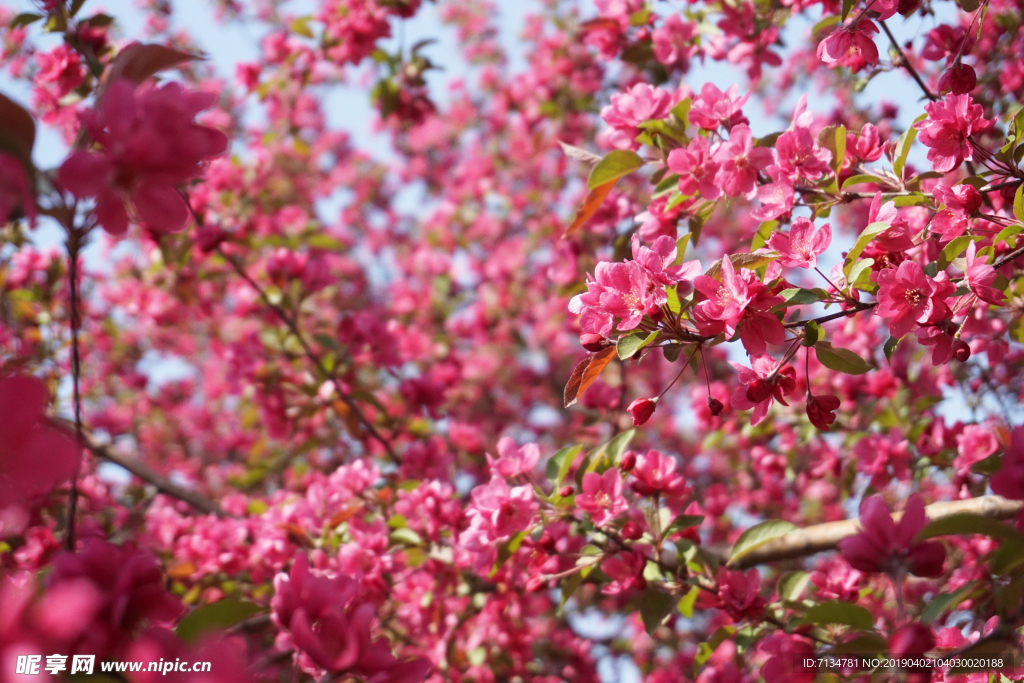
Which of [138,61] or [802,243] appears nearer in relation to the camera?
[138,61]

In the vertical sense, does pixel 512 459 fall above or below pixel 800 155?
below

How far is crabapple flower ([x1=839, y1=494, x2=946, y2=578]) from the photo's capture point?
1.08 metres

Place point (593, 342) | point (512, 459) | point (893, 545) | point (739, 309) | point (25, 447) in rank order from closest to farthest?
point (25, 447), point (893, 545), point (739, 309), point (593, 342), point (512, 459)

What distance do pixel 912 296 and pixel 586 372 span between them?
65 cm

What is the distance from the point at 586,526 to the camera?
169cm

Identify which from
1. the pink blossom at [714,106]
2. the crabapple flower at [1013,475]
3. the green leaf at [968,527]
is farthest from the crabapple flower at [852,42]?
the green leaf at [968,527]

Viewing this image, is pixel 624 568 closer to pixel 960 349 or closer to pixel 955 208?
pixel 960 349

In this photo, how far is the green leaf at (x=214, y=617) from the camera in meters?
1.11

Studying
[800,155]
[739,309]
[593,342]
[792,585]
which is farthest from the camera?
[792,585]

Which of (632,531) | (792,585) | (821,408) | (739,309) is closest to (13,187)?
(739,309)

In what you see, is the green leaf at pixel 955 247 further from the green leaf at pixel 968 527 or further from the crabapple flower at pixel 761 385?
the green leaf at pixel 968 527

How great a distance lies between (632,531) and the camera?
5.42 feet

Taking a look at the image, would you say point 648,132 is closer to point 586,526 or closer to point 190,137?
point 586,526

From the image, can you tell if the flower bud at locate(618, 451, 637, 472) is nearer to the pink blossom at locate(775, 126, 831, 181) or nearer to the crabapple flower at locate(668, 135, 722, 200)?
the crabapple flower at locate(668, 135, 722, 200)
